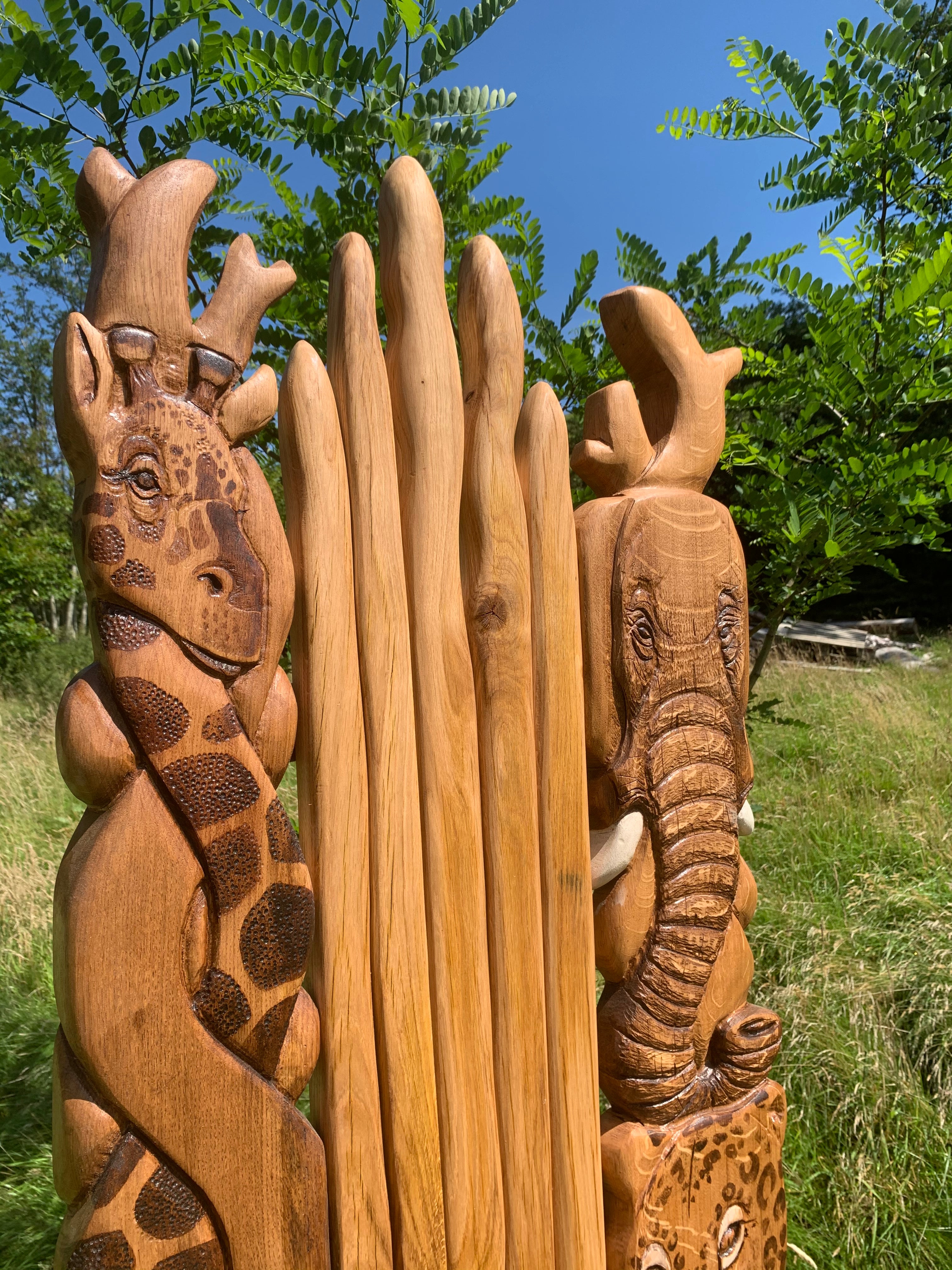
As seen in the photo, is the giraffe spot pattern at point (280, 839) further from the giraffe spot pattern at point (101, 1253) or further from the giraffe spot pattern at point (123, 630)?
the giraffe spot pattern at point (101, 1253)

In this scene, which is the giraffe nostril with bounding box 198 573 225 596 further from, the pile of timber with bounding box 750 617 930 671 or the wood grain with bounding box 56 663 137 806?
the pile of timber with bounding box 750 617 930 671

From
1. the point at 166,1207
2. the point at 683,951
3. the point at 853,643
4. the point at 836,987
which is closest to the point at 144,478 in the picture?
the point at 166,1207

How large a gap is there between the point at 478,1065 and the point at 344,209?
209 centimetres

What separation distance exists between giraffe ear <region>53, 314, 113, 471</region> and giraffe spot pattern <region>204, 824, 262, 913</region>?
51 centimetres

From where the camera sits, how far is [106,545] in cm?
103

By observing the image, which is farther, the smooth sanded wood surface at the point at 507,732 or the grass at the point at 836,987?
the grass at the point at 836,987

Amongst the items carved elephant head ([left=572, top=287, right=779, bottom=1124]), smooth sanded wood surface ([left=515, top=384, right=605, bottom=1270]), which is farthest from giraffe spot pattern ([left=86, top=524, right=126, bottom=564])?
carved elephant head ([left=572, top=287, right=779, bottom=1124])

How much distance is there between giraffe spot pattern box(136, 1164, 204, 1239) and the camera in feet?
3.36

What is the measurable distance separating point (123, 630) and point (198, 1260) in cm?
80

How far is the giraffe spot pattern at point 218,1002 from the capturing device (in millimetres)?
1063

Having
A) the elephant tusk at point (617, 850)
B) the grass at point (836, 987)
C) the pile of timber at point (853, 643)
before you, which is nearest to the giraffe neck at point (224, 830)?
the elephant tusk at point (617, 850)

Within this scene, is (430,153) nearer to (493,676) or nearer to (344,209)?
(344,209)

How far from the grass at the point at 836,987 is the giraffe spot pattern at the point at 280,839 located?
2.06 metres

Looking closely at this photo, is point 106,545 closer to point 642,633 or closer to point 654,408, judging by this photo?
point 642,633
